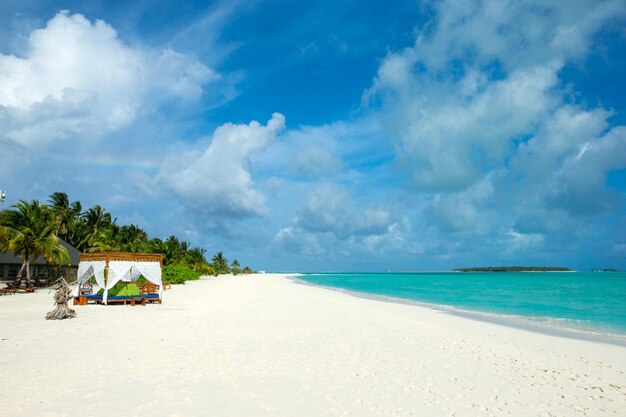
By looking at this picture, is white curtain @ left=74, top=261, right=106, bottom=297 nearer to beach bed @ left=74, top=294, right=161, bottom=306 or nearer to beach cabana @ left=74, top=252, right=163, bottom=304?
beach cabana @ left=74, top=252, right=163, bottom=304

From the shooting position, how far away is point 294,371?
8.48 metres

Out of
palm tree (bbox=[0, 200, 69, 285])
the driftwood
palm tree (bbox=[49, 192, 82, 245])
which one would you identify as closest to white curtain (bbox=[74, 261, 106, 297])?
the driftwood

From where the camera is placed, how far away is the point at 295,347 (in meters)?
10.9

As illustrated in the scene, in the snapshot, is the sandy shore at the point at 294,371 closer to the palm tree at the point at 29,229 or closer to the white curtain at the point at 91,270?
the white curtain at the point at 91,270

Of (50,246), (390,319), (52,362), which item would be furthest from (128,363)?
(50,246)

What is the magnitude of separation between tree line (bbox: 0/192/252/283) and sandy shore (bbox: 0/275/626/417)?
53.6 ft

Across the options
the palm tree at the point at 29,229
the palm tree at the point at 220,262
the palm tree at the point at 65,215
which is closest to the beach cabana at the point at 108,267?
the palm tree at the point at 29,229

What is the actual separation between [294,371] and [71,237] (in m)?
56.2

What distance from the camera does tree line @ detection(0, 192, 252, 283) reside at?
93.1ft

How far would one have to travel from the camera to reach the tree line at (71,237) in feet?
93.1

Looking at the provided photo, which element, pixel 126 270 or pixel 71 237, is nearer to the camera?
pixel 126 270

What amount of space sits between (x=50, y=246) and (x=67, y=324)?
18586 millimetres

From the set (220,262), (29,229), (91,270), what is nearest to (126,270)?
(91,270)

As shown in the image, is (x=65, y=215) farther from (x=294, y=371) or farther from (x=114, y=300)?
(x=294, y=371)
